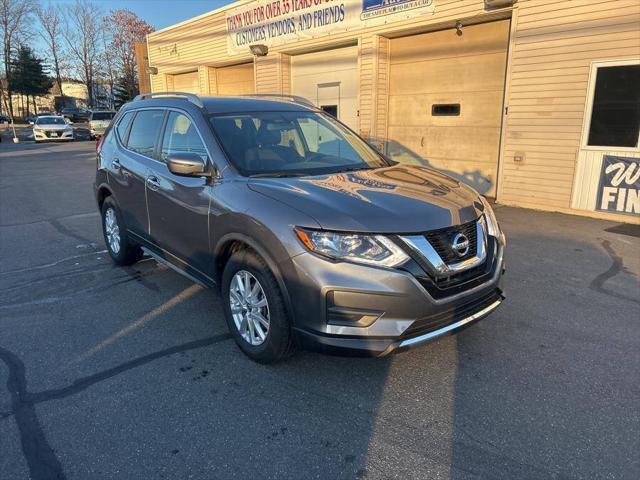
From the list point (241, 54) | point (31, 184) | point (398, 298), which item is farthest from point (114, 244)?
point (241, 54)

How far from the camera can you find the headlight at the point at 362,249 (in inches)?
109

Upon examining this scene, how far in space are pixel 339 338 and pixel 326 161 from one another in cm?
177

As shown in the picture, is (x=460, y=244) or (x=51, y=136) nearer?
(x=460, y=244)

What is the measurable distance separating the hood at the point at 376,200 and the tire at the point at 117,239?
255 cm

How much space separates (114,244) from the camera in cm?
565

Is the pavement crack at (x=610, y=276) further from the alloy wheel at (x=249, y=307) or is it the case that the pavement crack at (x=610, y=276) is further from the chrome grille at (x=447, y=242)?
the alloy wheel at (x=249, y=307)

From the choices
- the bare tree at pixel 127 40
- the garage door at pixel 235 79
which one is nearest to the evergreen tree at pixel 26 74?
the bare tree at pixel 127 40

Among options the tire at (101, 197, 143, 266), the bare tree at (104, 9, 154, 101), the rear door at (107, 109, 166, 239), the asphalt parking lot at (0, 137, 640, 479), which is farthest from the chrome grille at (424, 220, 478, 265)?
the bare tree at (104, 9, 154, 101)

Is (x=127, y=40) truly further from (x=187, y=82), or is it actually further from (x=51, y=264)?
(x=51, y=264)

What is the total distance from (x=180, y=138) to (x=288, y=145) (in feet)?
3.11

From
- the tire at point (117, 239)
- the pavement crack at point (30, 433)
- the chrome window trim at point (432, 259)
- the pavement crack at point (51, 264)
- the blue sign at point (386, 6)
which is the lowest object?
the pavement crack at point (30, 433)

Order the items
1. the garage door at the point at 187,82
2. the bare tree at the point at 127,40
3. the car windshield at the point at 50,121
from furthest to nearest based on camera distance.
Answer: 1. the bare tree at the point at 127,40
2. the car windshield at the point at 50,121
3. the garage door at the point at 187,82

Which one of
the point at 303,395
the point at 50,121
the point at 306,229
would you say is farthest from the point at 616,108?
the point at 50,121

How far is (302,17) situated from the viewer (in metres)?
13.1
